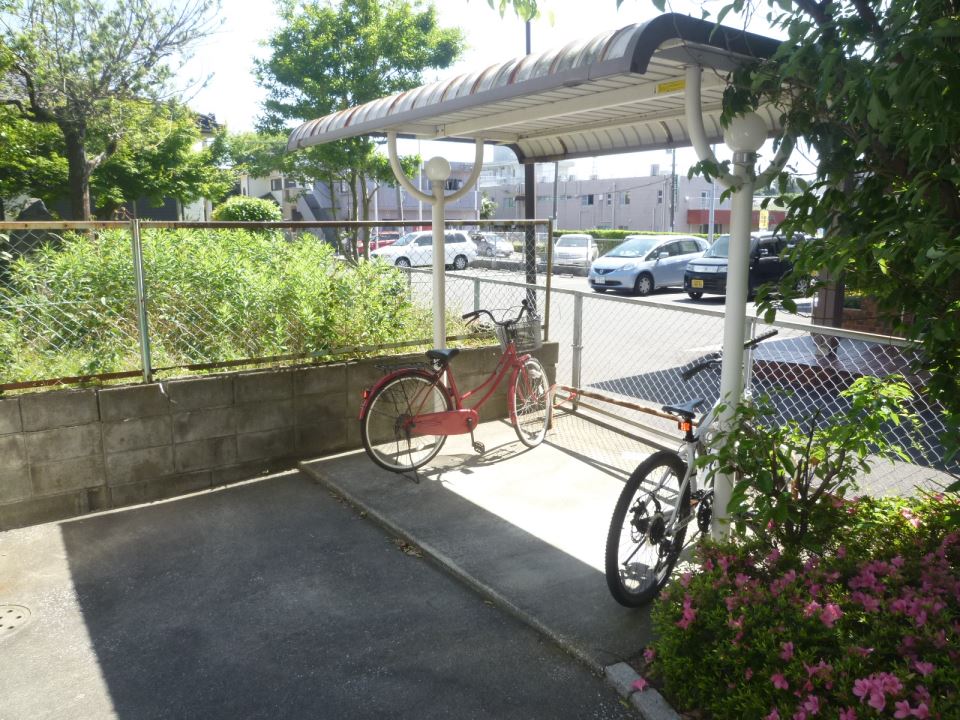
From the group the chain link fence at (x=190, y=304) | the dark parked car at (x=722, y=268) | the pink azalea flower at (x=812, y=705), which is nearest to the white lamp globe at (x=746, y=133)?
the pink azalea flower at (x=812, y=705)

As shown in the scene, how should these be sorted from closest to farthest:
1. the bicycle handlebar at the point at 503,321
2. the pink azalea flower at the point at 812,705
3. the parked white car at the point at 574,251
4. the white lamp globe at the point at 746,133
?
the pink azalea flower at the point at 812,705 < the white lamp globe at the point at 746,133 < the bicycle handlebar at the point at 503,321 < the parked white car at the point at 574,251

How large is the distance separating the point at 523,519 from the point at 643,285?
52.5ft

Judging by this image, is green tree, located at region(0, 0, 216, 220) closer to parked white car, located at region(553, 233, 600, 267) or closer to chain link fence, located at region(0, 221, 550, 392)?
chain link fence, located at region(0, 221, 550, 392)

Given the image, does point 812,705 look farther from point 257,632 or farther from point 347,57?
point 347,57

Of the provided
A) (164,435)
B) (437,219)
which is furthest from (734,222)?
(164,435)

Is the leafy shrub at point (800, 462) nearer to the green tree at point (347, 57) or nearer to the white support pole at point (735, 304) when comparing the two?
the white support pole at point (735, 304)

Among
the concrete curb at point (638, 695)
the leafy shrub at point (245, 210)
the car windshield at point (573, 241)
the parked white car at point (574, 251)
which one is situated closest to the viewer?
the concrete curb at point (638, 695)

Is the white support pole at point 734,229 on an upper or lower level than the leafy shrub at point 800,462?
upper

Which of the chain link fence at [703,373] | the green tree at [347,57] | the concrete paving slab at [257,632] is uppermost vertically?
the green tree at [347,57]

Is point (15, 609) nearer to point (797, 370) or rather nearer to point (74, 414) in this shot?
point (74, 414)

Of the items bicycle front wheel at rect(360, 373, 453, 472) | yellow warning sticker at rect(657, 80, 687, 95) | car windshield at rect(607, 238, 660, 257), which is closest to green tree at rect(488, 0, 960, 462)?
yellow warning sticker at rect(657, 80, 687, 95)

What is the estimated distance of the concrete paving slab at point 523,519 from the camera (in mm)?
3381

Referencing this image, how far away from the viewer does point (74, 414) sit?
14.9 feet

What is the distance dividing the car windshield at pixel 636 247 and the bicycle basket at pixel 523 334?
14.6 m
